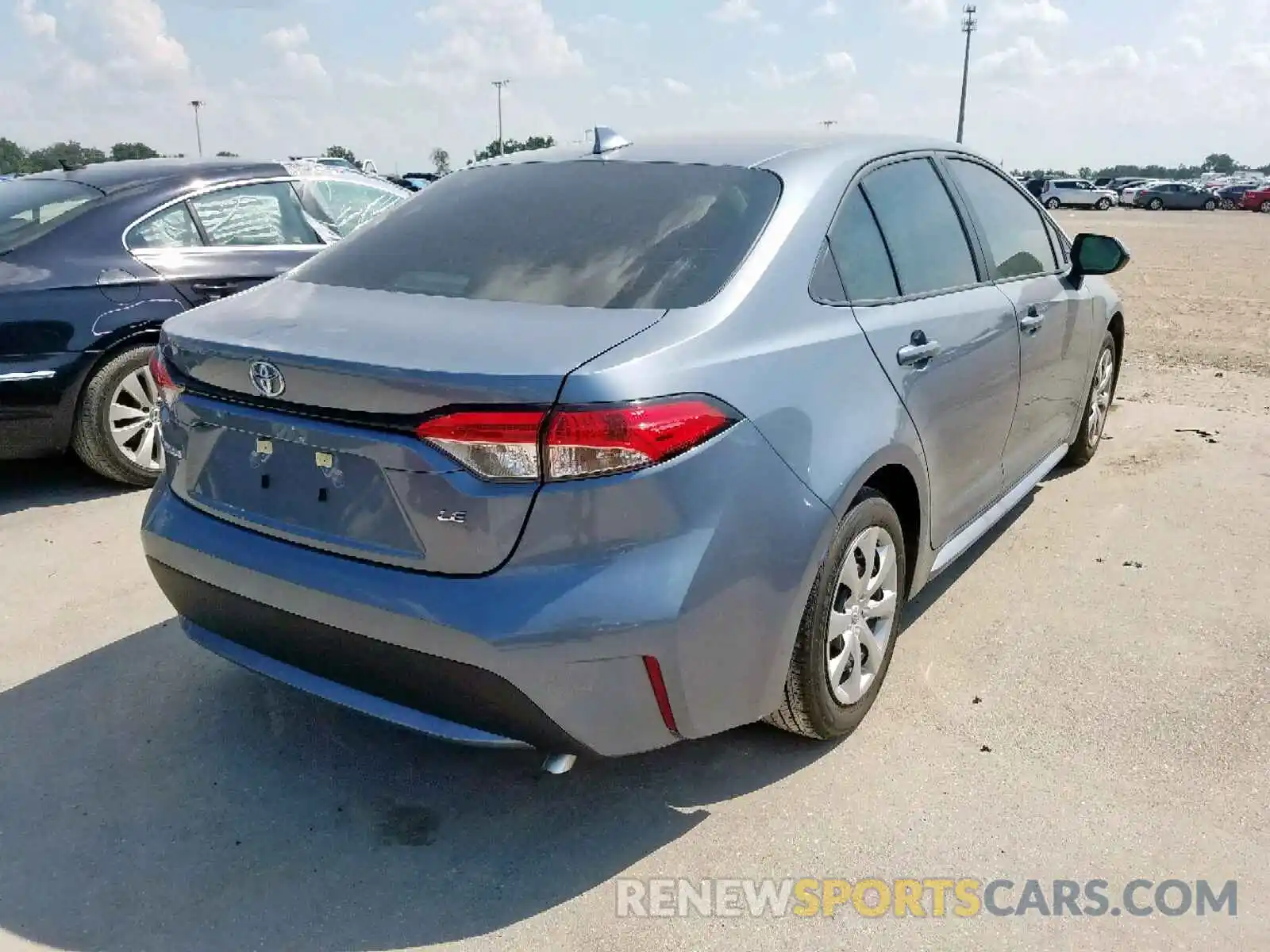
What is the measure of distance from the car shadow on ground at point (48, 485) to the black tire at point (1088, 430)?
472 cm

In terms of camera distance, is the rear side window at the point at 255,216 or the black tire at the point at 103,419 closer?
the black tire at the point at 103,419

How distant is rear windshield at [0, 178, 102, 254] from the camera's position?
4840 millimetres

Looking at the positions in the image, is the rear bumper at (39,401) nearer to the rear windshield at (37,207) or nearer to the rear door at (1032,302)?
the rear windshield at (37,207)

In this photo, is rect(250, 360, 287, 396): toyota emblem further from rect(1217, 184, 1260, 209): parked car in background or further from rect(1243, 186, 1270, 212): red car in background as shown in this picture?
rect(1217, 184, 1260, 209): parked car in background

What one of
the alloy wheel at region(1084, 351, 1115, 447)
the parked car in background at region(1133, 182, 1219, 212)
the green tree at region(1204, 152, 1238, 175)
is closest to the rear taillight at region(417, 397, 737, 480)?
the alloy wheel at region(1084, 351, 1115, 447)

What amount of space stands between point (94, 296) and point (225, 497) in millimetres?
2860

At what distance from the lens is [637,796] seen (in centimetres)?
273

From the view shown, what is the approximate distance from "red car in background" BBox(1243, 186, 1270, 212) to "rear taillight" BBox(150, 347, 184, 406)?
55.8 m

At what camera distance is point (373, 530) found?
7.38 ft

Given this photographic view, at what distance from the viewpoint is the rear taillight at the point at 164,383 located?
2.61m

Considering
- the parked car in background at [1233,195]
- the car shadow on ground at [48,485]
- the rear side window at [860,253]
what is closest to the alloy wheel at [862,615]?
the rear side window at [860,253]

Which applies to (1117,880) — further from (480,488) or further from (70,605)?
(70,605)

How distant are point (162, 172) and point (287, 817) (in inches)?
158

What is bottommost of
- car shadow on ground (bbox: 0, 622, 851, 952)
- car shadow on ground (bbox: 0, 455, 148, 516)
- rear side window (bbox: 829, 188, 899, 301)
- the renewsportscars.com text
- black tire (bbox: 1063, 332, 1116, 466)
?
the renewsportscars.com text
